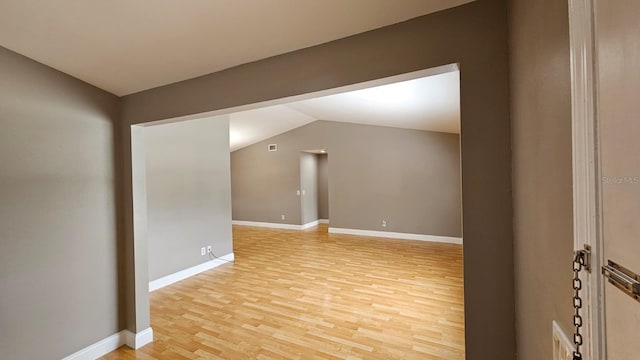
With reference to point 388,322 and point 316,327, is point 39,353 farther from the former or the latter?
point 388,322

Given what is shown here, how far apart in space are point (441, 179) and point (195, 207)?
16.9ft

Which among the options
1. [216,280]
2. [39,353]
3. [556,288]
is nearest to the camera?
[556,288]

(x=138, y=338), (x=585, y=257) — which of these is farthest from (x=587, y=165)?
(x=138, y=338)

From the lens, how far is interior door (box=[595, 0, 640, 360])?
433mm

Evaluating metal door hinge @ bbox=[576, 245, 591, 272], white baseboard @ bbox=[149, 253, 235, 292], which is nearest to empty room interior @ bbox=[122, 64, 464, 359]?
white baseboard @ bbox=[149, 253, 235, 292]

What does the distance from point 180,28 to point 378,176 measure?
18.5 ft

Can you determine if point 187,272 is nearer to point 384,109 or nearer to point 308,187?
point 384,109

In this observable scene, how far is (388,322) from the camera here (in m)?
2.68

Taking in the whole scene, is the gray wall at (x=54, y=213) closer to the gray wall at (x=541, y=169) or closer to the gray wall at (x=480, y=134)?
the gray wall at (x=480, y=134)

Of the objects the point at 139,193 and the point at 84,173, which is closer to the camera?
the point at 84,173

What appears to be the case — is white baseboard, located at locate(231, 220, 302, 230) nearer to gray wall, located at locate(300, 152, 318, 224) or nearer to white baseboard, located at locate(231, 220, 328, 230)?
white baseboard, located at locate(231, 220, 328, 230)

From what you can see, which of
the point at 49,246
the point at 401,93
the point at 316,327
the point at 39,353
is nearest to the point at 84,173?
the point at 49,246

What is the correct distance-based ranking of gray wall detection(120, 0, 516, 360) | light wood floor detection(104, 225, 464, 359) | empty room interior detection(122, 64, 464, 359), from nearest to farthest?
1. gray wall detection(120, 0, 516, 360)
2. light wood floor detection(104, 225, 464, 359)
3. empty room interior detection(122, 64, 464, 359)

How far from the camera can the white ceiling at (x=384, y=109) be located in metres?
3.07
